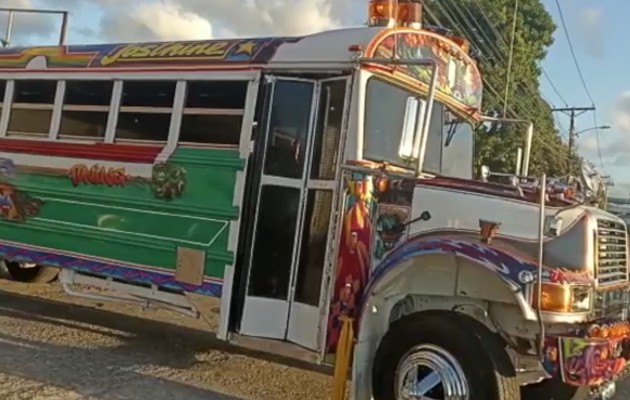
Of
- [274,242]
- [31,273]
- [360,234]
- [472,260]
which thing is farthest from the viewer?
[31,273]

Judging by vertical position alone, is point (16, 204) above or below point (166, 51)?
below

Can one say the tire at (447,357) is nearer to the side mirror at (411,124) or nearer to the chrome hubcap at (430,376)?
the chrome hubcap at (430,376)

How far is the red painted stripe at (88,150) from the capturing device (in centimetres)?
653

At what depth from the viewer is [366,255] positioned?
5.26 m

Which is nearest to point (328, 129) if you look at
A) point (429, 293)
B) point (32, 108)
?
point (429, 293)

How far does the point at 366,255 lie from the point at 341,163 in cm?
62

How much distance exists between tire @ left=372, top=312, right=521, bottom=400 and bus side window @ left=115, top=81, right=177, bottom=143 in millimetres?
2599

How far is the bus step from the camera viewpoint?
637cm

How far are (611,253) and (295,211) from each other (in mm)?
2055

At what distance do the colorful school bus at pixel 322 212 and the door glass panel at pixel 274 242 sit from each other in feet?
0.05

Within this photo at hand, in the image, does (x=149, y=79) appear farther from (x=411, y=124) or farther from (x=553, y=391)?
(x=553, y=391)

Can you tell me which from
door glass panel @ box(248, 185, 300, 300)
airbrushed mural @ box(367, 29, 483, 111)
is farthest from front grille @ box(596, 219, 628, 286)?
door glass panel @ box(248, 185, 300, 300)

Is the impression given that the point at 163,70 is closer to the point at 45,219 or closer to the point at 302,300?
the point at 45,219

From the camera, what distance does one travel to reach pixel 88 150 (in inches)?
271
